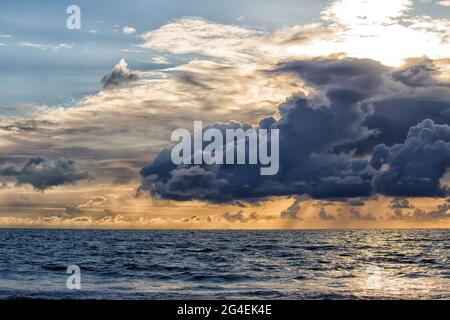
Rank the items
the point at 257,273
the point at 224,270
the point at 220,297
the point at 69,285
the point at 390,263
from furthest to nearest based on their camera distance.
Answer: the point at 390,263, the point at 224,270, the point at 257,273, the point at 69,285, the point at 220,297

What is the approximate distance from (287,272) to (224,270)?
19.9 ft

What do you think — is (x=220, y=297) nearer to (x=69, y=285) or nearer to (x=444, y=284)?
(x=69, y=285)

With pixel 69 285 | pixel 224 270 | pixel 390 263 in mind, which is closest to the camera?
pixel 69 285

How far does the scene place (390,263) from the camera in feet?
193
